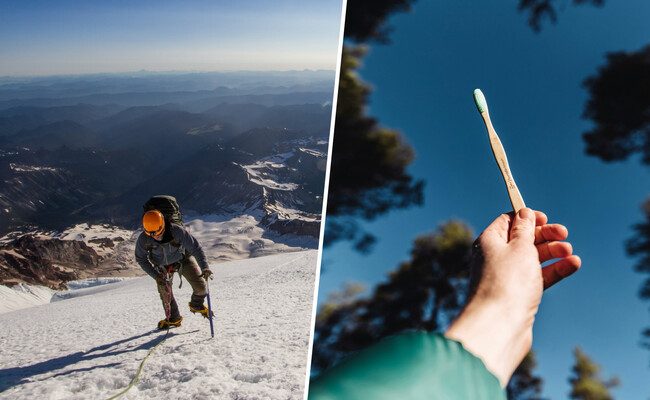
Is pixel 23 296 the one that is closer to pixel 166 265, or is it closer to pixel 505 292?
pixel 166 265

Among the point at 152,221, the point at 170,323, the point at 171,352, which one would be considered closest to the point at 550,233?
the point at 152,221

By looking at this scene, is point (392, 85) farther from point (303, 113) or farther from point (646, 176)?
point (303, 113)

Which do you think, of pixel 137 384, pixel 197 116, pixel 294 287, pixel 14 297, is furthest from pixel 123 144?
pixel 137 384

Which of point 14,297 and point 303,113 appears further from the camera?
point 303,113

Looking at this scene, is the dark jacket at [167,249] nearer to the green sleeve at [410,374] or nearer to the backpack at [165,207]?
the backpack at [165,207]

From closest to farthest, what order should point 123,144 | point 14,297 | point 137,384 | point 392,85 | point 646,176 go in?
1. point 646,176
2. point 392,85
3. point 137,384
4. point 14,297
5. point 123,144

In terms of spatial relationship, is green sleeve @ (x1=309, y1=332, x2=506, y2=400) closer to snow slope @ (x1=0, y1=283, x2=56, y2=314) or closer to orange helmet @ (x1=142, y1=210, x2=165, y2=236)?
orange helmet @ (x1=142, y1=210, x2=165, y2=236)
